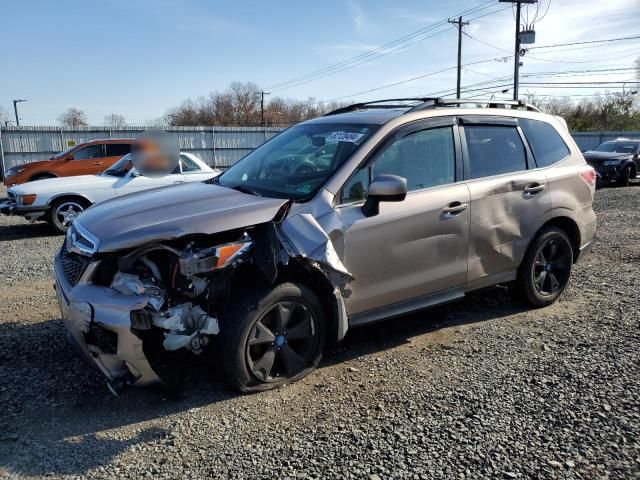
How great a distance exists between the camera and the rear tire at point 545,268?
4852 millimetres

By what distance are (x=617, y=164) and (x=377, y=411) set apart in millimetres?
17729

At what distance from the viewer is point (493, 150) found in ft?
15.1

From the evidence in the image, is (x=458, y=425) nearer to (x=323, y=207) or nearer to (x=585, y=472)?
(x=585, y=472)

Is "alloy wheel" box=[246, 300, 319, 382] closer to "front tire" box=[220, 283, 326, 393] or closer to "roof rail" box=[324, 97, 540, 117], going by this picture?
"front tire" box=[220, 283, 326, 393]

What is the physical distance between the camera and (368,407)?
333 cm

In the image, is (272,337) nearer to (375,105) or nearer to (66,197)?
(375,105)

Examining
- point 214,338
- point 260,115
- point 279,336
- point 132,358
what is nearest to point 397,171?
point 279,336

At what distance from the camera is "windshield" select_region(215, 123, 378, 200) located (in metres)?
3.83

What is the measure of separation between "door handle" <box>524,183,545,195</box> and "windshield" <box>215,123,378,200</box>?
1.64m

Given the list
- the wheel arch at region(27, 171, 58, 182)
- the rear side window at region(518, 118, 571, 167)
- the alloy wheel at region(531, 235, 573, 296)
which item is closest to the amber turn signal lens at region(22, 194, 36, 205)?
the wheel arch at region(27, 171, 58, 182)

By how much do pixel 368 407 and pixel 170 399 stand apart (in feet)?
4.26

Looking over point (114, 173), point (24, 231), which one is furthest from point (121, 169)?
point (24, 231)

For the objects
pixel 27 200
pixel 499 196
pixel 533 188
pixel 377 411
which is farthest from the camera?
pixel 27 200

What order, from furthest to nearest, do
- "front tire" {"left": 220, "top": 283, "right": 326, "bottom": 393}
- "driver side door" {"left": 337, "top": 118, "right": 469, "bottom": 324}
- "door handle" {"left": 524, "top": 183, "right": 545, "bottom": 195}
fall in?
"door handle" {"left": 524, "top": 183, "right": 545, "bottom": 195} → "driver side door" {"left": 337, "top": 118, "right": 469, "bottom": 324} → "front tire" {"left": 220, "top": 283, "right": 326, "bottom": 393}
